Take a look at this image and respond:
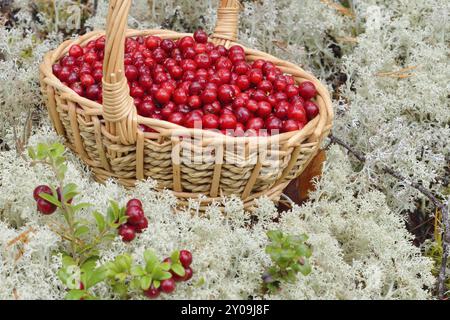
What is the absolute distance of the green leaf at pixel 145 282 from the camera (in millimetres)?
1285

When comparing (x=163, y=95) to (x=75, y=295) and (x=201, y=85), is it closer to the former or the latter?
(x=201, y=85)

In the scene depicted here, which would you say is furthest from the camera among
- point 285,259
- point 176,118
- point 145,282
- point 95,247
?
point 176,118

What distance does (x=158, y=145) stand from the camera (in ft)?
5.50

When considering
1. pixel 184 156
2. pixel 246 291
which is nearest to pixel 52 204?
pixel 184 156

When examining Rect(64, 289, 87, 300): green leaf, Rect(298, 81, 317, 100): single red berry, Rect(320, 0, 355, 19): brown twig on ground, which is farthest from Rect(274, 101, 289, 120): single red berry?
Rect(320, 0, 355, 19): brown twig on ground

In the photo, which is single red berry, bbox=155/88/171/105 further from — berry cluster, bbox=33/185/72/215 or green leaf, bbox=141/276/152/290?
green leaf, bbox=141/276/152/290

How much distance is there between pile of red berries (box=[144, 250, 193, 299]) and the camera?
1.32 m

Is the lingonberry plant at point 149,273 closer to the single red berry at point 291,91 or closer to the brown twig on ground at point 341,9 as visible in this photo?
the single red berry at point 291,91

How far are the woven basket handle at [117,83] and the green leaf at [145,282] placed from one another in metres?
0.49

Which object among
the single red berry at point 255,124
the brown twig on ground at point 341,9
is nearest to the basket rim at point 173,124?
the single red berry at point 255,124

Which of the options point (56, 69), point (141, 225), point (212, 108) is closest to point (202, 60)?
point (212, 108)

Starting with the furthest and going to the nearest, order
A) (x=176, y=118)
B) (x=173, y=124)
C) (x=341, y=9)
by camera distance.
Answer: (x=341, y=9), (x=176, y=118), (x=173, y=124)

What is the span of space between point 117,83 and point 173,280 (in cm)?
57
